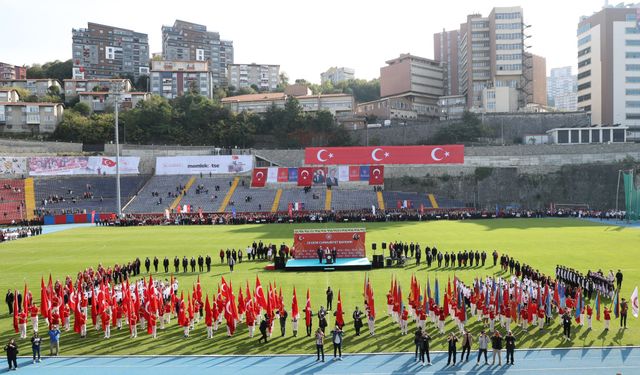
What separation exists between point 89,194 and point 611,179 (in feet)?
177

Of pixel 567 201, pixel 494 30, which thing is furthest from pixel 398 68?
pixel 567 201

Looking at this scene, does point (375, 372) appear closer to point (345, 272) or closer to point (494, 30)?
point (345, 272)

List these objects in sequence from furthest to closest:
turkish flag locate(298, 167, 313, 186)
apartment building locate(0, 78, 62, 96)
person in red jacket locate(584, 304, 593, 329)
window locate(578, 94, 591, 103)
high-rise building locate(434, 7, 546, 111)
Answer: apartment building locate(0, 78, 62, 96) → high-rise building locate(434, 7, 546, 111) → window locate(578, 94, 591, 103) → turkish flag locate(298, 167, 313, 186) → person in red jacket locate(584, 304, 593, 329)

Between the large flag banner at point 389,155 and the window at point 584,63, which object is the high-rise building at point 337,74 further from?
the large flag banner at point 389,155

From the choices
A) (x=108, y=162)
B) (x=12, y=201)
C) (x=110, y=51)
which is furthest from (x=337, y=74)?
(x=12, y=201)

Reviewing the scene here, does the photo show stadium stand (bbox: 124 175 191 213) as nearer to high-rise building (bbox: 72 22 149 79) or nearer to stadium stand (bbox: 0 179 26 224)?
stadium stand (bbox: 0 179 26 224)

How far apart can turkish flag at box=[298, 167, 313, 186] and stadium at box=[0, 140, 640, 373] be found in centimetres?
16

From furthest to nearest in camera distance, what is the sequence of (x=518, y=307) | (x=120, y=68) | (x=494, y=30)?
(x=120, y=68) < (x=494, y=30) < (x=518, y=307)

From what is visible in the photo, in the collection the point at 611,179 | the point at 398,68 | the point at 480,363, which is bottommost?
the point at 480,363

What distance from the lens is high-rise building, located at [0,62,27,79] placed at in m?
115

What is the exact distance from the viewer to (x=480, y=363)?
13359 millimetres

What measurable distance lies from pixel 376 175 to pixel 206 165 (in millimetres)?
19005

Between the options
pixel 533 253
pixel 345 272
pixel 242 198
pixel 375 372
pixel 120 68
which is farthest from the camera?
pixel 120 68

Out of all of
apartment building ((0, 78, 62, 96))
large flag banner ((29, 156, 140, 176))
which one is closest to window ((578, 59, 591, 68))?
large flag banner ((29, 156, 140, 176))
